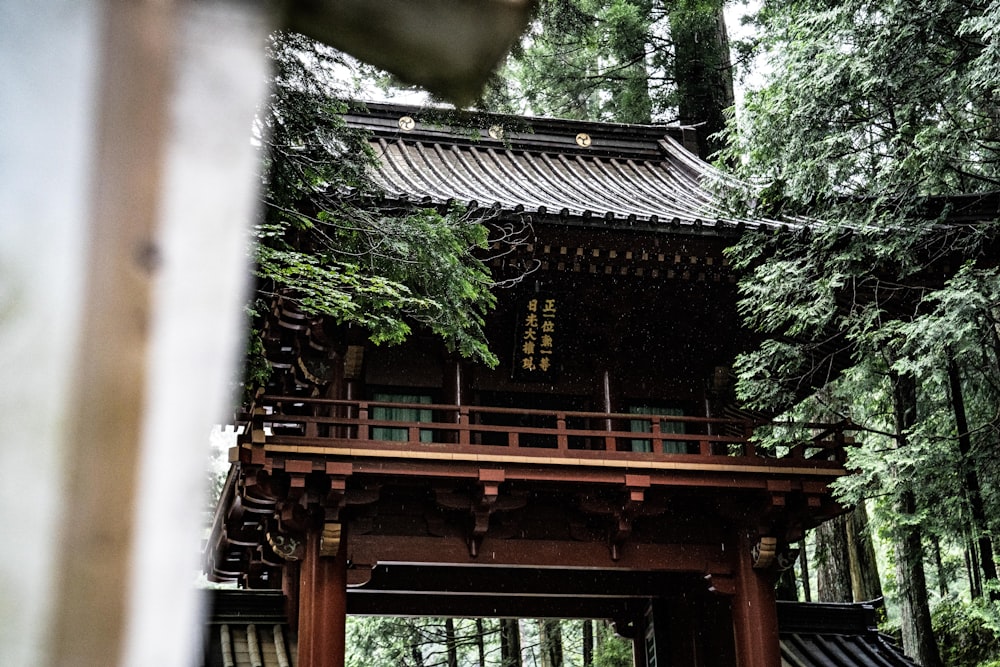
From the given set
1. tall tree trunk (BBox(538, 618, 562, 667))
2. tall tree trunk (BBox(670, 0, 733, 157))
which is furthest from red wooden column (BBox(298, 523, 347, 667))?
tall tree trunk (BBox(538, 618, 562, 667))

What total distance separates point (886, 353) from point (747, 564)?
2750 millimetres

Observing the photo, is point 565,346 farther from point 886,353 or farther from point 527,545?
point 886,353

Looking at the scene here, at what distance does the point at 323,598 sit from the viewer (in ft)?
32.3

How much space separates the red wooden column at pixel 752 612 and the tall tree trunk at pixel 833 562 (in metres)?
7.33

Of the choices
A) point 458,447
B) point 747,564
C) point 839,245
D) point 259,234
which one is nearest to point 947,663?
point 747,564

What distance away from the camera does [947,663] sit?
613 inches

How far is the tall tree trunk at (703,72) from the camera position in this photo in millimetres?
18719


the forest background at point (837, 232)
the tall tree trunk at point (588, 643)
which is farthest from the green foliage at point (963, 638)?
the tall tree trunk at point (588, 643)

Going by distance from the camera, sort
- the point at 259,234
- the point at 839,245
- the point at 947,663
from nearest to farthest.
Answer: the point at 259,234, the point at 839,245, the point at 947,663

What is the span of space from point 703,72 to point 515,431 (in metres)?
11.2

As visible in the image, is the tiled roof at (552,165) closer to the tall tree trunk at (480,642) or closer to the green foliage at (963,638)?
the green foliage at (963,638)

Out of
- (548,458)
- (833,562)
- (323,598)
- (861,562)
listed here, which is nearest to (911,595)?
(861,562)

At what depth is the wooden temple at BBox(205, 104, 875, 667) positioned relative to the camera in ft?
32.0

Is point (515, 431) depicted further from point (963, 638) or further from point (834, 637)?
point (963, 638)
